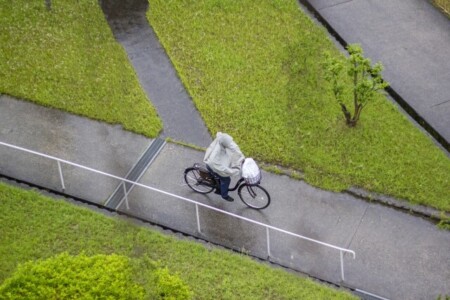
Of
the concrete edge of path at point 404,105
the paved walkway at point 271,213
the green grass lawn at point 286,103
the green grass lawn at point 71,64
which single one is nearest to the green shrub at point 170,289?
the paved walkway at point 271,213

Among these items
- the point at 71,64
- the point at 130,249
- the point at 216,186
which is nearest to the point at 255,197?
the point at 216,186

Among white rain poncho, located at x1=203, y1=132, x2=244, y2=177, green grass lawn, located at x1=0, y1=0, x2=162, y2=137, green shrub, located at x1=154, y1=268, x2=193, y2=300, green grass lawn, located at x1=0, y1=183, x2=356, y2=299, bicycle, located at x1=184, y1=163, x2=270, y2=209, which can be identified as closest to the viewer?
green shrub, located at x1=154, y1=268, x2=193, y2=300

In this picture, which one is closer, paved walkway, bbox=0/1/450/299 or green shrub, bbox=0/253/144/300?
green shrub, bbox=0/253/144/300

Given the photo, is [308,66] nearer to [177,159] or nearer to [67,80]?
[177,159]

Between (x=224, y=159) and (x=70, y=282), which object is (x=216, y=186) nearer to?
(x=224, y=159)

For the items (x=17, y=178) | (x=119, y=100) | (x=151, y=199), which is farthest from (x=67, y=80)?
(x=151, y=199)

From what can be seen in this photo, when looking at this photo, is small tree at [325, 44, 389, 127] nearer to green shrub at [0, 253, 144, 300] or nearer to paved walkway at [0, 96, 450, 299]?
paved walkway at [0, 96, 450, 299]

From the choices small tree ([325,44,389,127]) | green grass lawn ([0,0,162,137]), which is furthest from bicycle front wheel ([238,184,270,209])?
small tree ([325,44,389,127])
